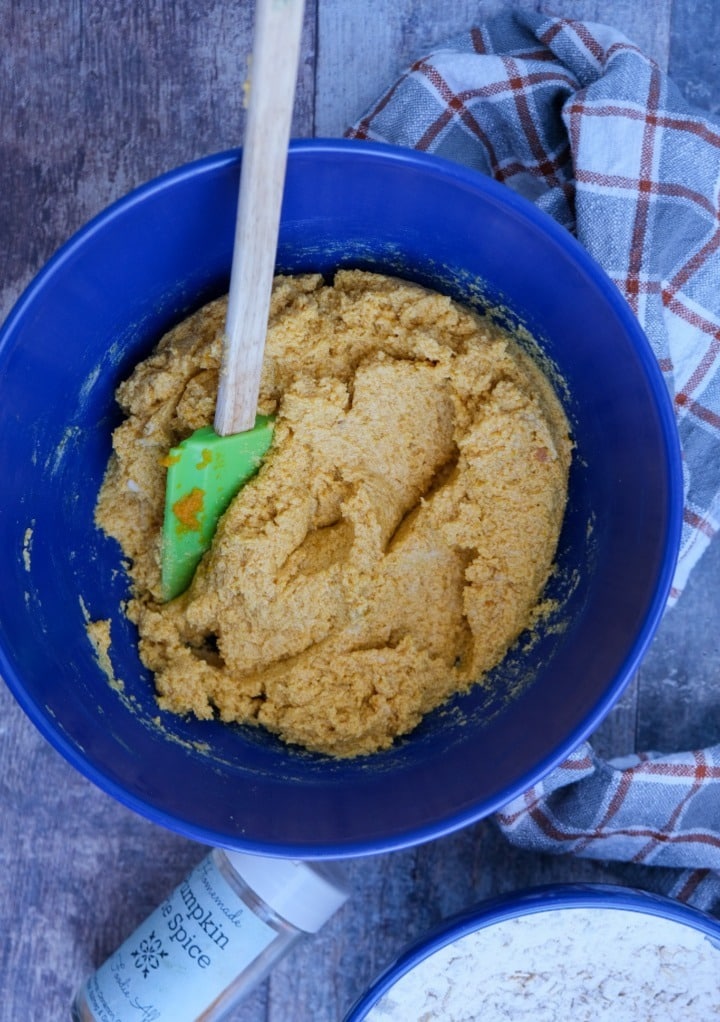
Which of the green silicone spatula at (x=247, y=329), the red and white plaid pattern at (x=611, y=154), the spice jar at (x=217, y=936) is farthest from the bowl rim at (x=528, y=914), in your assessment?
the green silicone spatula at (x=247, y=329)

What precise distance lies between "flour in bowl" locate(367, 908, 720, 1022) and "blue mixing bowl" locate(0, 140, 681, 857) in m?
0.27

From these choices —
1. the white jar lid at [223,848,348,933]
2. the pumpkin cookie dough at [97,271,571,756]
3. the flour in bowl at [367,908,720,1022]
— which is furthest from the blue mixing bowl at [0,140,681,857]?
the flour in bowl at [367,908,720,1022]

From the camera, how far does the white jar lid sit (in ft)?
4.41

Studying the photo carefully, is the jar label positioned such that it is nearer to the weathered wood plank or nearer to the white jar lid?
the white jar lid

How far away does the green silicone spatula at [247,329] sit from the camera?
927 mm

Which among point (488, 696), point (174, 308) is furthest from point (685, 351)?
point (174, 308)

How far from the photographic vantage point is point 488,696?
1.31 metres

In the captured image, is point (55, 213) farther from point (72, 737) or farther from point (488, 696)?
point (488, 696)

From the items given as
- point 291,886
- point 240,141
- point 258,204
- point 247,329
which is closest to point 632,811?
point 291,886

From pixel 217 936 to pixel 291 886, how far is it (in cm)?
13

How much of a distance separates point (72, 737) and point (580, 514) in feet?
2.22

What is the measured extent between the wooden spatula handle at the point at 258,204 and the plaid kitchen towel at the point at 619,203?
1.44 ft

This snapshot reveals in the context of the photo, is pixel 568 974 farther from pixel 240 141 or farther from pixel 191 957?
pixel 240 141

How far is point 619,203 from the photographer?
1.35 m
